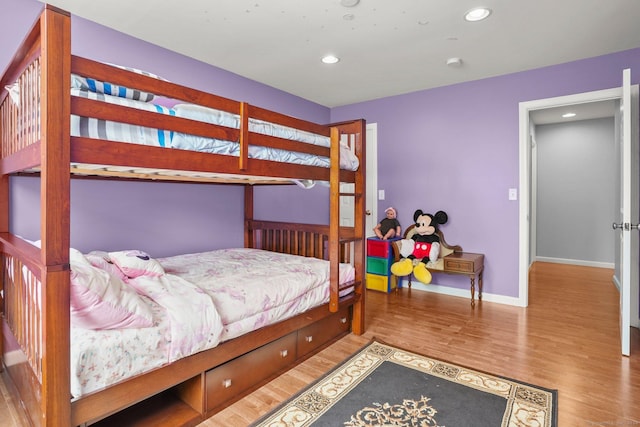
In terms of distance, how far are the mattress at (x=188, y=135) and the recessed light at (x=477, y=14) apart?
1328mm

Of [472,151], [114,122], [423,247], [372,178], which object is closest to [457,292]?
[423,247]

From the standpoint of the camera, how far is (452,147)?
390cm

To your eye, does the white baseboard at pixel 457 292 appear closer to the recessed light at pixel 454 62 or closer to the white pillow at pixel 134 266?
the recessed light at pixel 454 62

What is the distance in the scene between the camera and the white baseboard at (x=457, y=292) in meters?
3.54

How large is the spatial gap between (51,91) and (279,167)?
3.57 feet

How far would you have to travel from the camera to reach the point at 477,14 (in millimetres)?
2371

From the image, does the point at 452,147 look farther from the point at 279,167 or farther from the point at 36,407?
the point at 36,407

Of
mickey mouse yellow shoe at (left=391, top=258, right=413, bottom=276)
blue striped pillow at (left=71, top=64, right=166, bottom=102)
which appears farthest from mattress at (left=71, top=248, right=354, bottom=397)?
mickey mouse yellow shoe at (left=391, top=258, right=413, bottom=276)

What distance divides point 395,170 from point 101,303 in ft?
11.8

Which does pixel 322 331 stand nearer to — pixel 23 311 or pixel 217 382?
Result: pixel 217 382

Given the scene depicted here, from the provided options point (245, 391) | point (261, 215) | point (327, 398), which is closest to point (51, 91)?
point (245, 391)

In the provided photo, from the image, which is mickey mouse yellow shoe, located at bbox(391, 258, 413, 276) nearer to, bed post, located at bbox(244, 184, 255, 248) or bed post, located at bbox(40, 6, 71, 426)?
bed post, located at bbox(244, 184, 255, 248)

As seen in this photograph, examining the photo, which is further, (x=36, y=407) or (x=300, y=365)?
(x=300, y=365)

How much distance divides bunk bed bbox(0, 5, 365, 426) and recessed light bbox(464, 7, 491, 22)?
48.1 inches
